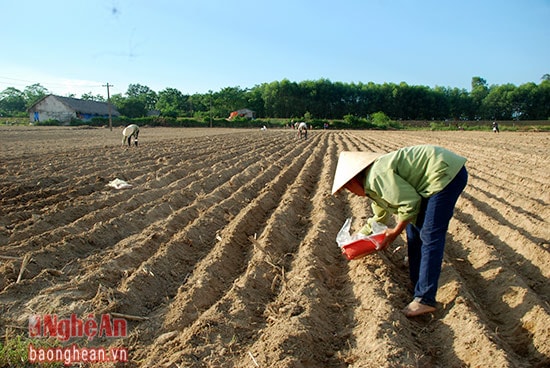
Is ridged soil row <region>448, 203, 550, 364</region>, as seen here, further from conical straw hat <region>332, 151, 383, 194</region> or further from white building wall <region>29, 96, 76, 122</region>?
white building wall <region>29, 96, 76, 122</region>

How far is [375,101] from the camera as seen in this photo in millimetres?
71750

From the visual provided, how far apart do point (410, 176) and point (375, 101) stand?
72.3m

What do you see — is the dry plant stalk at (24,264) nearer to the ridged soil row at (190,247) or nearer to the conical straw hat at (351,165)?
the ridged soil row at (190,247)

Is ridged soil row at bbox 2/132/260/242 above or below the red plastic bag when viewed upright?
below

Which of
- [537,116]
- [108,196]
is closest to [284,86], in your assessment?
[537,116]

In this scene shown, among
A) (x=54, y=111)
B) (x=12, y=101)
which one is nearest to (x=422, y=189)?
(x=54, y=111)

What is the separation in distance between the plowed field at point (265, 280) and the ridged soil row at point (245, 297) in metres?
0.01

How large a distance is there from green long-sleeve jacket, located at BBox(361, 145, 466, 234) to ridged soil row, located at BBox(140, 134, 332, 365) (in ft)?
4.22

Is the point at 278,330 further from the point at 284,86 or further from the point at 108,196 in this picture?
the point at 284,86

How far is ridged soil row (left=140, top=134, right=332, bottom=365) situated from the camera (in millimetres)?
2637

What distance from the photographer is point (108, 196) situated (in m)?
6.78

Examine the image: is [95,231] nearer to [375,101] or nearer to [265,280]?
[265,280]

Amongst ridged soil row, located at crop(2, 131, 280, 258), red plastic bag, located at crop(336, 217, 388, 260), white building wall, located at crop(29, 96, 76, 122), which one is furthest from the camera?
white building wall, located at crop(29, 96, 76, 122)

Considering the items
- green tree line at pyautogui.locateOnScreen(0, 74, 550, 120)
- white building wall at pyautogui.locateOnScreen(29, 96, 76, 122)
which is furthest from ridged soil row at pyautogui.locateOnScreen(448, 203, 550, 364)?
green tree line at pyautogui.locateOnScreen(0, 74, 550, 120)
